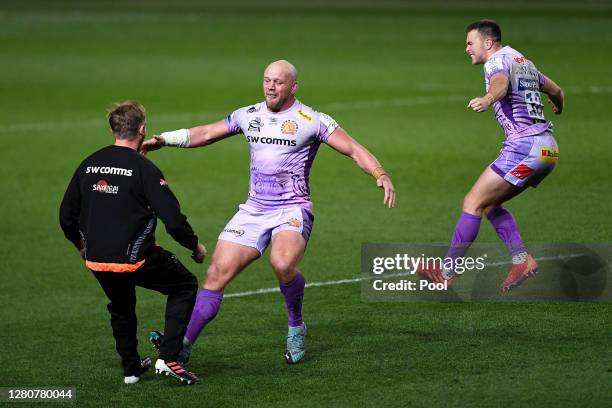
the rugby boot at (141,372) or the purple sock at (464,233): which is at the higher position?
the purple sock at (464,233)

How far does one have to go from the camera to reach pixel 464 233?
1024cm

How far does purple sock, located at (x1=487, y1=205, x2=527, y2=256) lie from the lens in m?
10.4

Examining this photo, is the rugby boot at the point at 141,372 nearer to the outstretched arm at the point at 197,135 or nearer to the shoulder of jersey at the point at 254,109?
the outstretched arm at the point at 197,135

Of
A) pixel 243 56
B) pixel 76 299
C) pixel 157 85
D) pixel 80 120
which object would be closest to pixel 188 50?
pixel 243 56

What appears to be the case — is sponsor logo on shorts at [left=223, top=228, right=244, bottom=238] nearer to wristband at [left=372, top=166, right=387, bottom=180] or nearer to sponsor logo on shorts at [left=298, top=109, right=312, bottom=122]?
sponsor logo on shorts at [left=298, top=109, right=312, bottom=122]

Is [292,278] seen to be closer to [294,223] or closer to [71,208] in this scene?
[294,223]

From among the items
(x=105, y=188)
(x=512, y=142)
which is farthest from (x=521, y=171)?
(x=105, y=188)

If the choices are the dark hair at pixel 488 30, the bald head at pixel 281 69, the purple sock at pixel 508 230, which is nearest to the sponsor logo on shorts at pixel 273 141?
the bald head at pixel 281 69

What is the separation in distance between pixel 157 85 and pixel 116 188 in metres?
17.8

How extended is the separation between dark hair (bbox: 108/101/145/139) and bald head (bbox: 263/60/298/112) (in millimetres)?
1079

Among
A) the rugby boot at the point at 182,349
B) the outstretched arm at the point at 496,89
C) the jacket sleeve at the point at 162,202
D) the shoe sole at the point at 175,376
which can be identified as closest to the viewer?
the jacket sleeve at the point at 162,202

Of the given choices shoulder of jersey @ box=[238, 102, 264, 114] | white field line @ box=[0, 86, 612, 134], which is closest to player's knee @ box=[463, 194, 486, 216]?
shoulder of jersey @ box=[238, 102, 264, 114]

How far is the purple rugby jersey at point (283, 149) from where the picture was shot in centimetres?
884

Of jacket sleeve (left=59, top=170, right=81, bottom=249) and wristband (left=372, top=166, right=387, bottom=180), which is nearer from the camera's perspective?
jacket sleeve (left=59, top=170, right=81, bottom=249)
